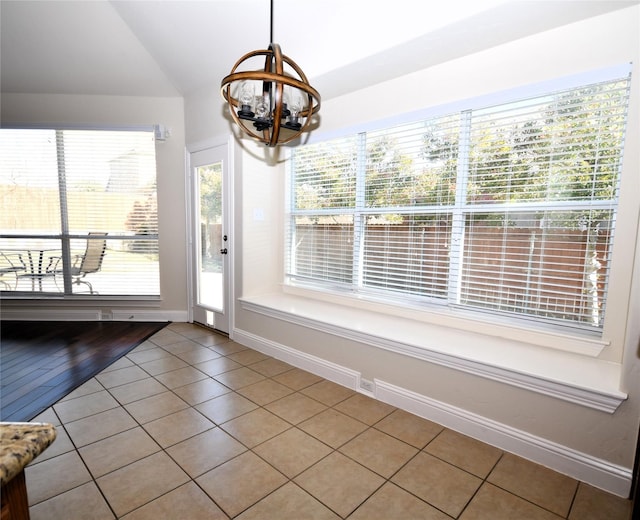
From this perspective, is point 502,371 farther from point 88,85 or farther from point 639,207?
point 88,85

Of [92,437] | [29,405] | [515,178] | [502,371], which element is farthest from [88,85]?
[502,371]

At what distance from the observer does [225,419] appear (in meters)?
2.28

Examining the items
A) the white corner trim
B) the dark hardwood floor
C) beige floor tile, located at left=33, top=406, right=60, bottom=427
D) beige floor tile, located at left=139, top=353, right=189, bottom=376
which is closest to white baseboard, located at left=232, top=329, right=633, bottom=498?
the white corner trim

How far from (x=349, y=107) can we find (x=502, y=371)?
7.72ft

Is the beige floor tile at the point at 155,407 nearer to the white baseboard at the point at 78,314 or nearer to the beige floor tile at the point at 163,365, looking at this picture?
the beige floor tile at the point at 163,365

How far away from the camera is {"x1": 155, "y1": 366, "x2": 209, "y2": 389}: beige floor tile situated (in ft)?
9.14

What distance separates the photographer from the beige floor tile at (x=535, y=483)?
5.38ft

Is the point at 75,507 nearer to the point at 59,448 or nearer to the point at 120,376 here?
the point at 59,448

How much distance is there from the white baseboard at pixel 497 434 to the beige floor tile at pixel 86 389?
167 centimetres

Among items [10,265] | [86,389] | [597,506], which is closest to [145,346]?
A: [86,389]

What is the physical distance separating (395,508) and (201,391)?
1.65 meters

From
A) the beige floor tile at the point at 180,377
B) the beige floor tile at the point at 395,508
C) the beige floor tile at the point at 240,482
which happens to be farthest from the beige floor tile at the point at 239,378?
the beige floor tile at the point at 395,508

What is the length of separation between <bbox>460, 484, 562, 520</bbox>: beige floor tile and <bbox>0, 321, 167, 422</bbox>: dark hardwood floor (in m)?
2.72

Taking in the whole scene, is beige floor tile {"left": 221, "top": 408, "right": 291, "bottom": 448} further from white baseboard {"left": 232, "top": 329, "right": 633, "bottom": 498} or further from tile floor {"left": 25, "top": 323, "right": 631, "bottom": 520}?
white baseboard {"left": 232, "top": 329, "right": 633, "bottom": 498}
